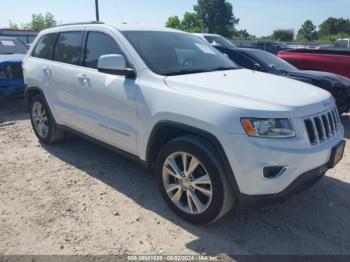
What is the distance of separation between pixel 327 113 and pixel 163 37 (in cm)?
204

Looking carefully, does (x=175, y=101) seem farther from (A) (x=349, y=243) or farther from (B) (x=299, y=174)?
(A) (x=349, y=243)

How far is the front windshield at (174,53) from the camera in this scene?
12.5 ft

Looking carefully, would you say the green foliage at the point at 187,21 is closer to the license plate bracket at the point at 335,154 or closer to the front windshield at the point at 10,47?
the front windshield at the point at 10,47

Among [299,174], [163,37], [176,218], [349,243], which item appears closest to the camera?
[299,174]

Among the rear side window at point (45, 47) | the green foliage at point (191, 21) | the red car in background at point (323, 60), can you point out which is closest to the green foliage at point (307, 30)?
the green foliage at point (191, 21)

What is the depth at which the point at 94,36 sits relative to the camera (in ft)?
14.5

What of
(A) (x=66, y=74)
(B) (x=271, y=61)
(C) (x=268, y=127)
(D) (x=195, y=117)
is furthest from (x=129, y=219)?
(B) (x=271, y=61)

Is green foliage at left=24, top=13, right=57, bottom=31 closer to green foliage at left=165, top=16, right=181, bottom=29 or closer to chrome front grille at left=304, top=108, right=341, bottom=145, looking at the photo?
green foliage at left=165, top=16, right=181, bottom=29

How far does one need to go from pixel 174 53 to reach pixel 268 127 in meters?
1.65

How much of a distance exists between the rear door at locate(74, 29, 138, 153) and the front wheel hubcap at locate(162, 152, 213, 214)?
59 cm

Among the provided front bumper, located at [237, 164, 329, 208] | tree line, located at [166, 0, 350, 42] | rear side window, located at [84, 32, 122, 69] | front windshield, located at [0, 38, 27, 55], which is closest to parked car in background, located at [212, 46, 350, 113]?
rear side window, located at [84, 32, 122, 69]

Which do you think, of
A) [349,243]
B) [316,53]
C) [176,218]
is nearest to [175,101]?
[176,218]

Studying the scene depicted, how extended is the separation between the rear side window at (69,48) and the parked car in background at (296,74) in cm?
393

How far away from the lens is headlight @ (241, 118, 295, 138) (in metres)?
2.87
